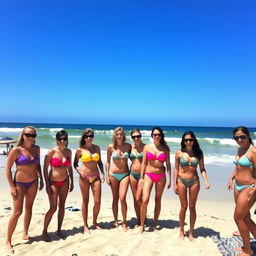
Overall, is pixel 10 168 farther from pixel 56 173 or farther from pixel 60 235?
pixel 60 235

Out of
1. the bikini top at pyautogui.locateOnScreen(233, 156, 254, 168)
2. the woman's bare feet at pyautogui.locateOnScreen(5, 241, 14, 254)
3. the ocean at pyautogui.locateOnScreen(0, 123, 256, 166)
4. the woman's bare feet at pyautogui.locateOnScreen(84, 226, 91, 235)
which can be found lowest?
the ocean at pyautogui.locateOnScreen(0, 123, 256, 166)

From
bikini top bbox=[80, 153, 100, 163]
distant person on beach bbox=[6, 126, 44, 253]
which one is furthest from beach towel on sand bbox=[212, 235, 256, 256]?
distant person on beach bbox=[6, 126, 44, 253]

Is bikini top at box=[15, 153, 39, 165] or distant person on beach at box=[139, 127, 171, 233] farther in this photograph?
distant person on beach at box=[139, 127, 171, 233]

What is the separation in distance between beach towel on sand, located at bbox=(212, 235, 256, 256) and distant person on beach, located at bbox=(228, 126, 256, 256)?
6.9 inches

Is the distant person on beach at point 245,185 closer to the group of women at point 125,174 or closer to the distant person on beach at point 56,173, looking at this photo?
the group of women at point 125,174

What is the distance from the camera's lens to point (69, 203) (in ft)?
22.1

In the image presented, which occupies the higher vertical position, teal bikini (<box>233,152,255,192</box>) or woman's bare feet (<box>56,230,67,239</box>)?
teal bikini (<box>233,152,255,192</box>)

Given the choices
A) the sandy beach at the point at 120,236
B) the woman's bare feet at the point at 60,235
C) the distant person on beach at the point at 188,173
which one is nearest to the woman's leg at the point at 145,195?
the sandy beach at the point at 120,236

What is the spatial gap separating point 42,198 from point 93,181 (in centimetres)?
321

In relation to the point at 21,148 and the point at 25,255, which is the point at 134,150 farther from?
the point at 25,255

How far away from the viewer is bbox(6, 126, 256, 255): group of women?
3632 millimetres

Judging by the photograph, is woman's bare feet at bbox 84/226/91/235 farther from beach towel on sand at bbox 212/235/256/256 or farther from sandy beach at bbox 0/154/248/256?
beach towel on sand at bbox 212/235/256/256

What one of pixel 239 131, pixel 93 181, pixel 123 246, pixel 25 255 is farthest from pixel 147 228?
pixel 239 131

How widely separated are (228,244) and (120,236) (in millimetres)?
1957
